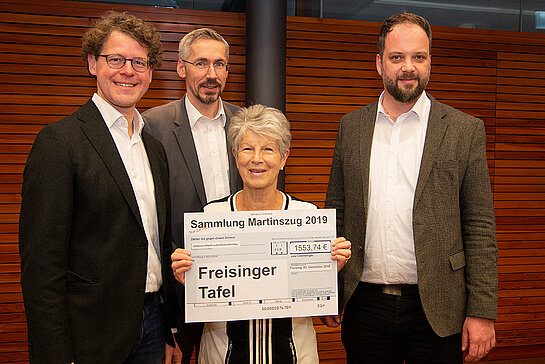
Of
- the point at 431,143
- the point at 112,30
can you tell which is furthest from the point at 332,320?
the point at 112,30

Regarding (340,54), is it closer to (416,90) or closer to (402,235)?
(416,90)

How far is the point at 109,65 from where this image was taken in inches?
67.1

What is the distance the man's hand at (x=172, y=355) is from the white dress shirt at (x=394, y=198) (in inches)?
36.6

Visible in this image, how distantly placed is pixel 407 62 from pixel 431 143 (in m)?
0.40

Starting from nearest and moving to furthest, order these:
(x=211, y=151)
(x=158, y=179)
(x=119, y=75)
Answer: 1. (x=119, y=75)
2. (x=158, y=179)
3. (x=211, y=151)

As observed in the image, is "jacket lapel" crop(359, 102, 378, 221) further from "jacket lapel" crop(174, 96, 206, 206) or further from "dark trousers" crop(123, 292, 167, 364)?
"dark trousers" crop(123, 292, 167, 364)

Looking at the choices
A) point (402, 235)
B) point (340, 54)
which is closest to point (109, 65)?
point (402, 235)

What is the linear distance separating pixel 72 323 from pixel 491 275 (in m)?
1.73

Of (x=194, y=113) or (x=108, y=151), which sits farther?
(x=194, y=113)

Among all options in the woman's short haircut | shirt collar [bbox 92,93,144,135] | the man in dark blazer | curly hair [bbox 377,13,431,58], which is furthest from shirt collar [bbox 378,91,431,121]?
shirt collar [bbox 92,93,144,135]

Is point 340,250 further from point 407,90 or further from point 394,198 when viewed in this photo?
point 407,90

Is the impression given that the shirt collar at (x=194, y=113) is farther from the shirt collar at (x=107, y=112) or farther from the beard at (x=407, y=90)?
the beard at (x=407, y=90)

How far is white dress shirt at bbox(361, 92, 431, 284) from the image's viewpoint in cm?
201

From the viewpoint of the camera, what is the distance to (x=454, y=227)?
2.00m
